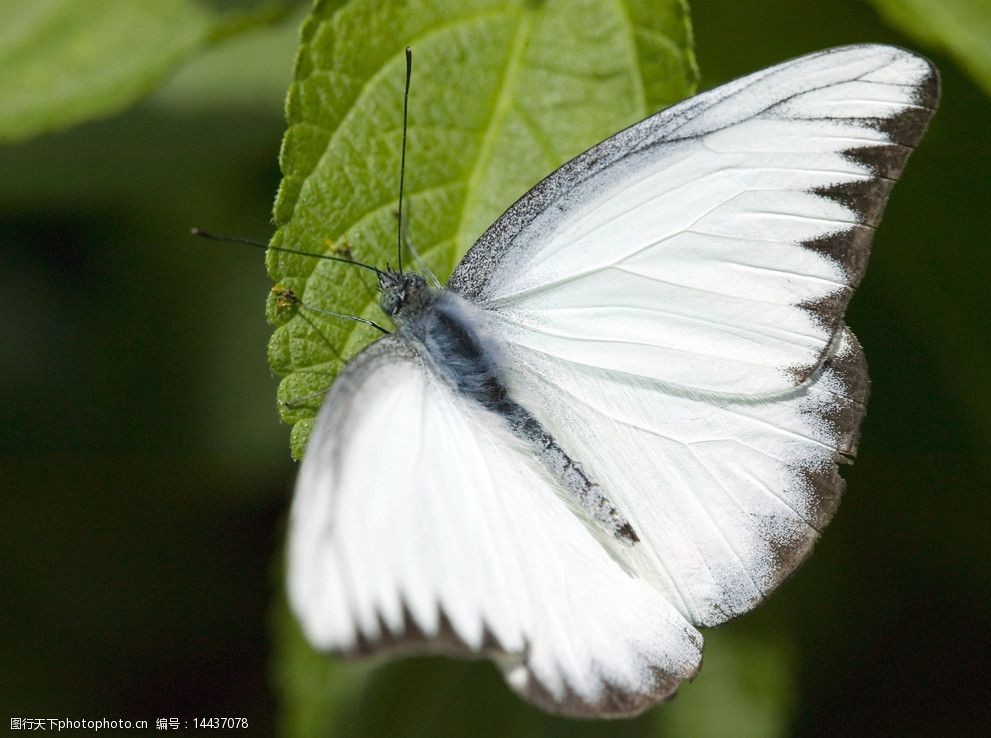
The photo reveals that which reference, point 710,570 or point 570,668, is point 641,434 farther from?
point 570,668

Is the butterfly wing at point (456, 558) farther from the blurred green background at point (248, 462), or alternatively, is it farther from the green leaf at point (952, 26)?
the green leaf at point (952, 26)

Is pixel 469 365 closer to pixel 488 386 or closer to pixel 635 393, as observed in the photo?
pixel 488 386

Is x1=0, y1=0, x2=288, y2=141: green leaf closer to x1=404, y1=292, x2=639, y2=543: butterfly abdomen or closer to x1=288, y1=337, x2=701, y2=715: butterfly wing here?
x1=404, y1=292, x2=639, y2=543: butterfly abdomen

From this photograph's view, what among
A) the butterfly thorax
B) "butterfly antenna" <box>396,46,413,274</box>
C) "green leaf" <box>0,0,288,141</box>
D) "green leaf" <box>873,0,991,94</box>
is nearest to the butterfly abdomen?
the butterfly thorax

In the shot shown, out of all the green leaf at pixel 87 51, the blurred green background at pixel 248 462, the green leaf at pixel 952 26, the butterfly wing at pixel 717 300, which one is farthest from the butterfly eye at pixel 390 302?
the green leaf at pixel 952 26

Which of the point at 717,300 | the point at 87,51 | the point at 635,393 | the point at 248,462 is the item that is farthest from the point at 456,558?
the point at 87,51

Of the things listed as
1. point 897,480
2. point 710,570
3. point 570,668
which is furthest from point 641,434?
point 897,480
